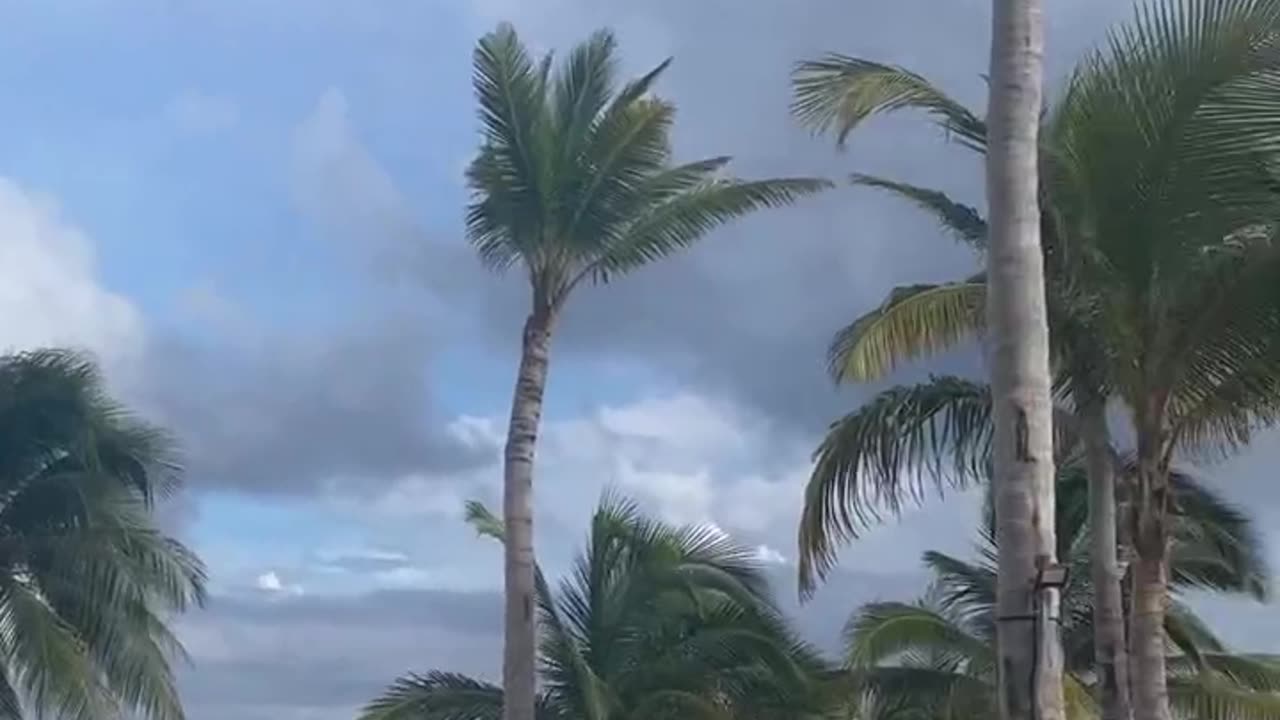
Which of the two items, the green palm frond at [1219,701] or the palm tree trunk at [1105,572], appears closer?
the palm tree trunk at [1105,572]

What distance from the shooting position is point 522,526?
2311cm

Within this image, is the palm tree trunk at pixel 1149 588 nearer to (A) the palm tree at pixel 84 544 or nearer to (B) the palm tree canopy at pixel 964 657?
(B) the palm tree canopy at pixel 964 657

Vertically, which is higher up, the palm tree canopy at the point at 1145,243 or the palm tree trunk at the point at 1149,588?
the palm tree canopy at the point at 1145,243

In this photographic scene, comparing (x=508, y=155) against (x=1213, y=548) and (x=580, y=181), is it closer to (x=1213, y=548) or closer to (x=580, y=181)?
(x=580, y=181)

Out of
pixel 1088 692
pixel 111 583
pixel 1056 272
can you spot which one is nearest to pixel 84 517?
pixel 111 583

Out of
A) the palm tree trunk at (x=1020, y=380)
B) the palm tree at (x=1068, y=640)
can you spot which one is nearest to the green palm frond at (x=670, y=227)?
the palm tree at (x=1068, y=640)

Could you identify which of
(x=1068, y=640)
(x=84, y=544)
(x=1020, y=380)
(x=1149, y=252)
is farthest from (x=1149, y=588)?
(x=84, y=544)

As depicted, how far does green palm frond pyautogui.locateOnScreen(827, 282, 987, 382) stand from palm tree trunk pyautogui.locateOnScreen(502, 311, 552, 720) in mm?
7103

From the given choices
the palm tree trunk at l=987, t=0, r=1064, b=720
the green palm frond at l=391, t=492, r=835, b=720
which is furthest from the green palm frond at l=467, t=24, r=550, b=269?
the palm tree trunk at l=987, t=0, r=1064, b=720

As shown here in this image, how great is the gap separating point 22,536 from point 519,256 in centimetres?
737

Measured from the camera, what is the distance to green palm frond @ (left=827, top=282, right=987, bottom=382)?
643 inches

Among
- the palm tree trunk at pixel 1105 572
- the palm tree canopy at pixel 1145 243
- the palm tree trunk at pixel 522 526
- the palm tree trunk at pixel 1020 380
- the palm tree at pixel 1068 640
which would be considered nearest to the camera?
the palm tree trunk at pixel 1020 380

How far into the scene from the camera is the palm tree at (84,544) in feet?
84.3

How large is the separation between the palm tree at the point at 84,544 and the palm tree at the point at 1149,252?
40.5 ft
